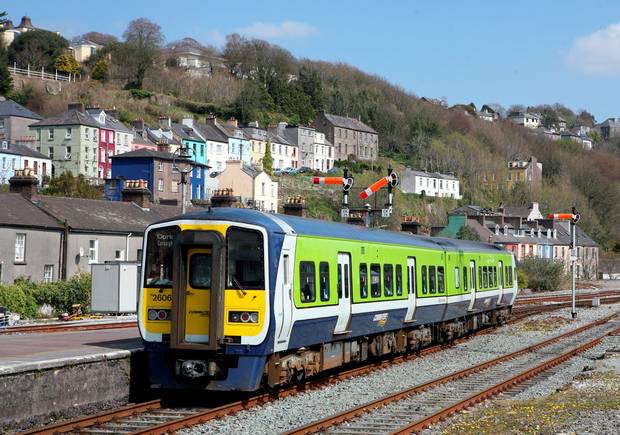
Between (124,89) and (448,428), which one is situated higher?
(124,89)

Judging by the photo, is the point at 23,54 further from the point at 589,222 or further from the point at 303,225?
the point at 303,225

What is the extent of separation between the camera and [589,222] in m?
114

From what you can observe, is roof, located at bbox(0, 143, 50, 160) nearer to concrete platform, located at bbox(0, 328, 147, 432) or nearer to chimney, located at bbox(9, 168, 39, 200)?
chimney, located at bbox(9, 168, 39, 200)

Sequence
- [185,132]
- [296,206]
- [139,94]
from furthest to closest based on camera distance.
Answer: [139,94] < [185,132] < [296,206]

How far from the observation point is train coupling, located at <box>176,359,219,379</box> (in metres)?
14.4

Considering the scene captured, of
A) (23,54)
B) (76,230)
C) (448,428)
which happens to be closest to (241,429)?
(448,428)

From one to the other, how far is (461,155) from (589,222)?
2413 cm

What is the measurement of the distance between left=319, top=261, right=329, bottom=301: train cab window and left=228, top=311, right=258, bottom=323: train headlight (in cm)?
259

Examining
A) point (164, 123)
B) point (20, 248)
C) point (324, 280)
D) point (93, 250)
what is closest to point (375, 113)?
point (164, 123)

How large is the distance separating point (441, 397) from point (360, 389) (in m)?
1.66

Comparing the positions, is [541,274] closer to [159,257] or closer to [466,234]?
[466,234]

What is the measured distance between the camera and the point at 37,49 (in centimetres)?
12194

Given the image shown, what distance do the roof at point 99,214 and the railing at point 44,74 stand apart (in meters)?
75.9

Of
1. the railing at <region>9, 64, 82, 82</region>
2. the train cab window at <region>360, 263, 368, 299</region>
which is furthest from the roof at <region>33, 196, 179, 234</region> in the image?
Result: the railing at <region>9, 64, 82, 82</region>
